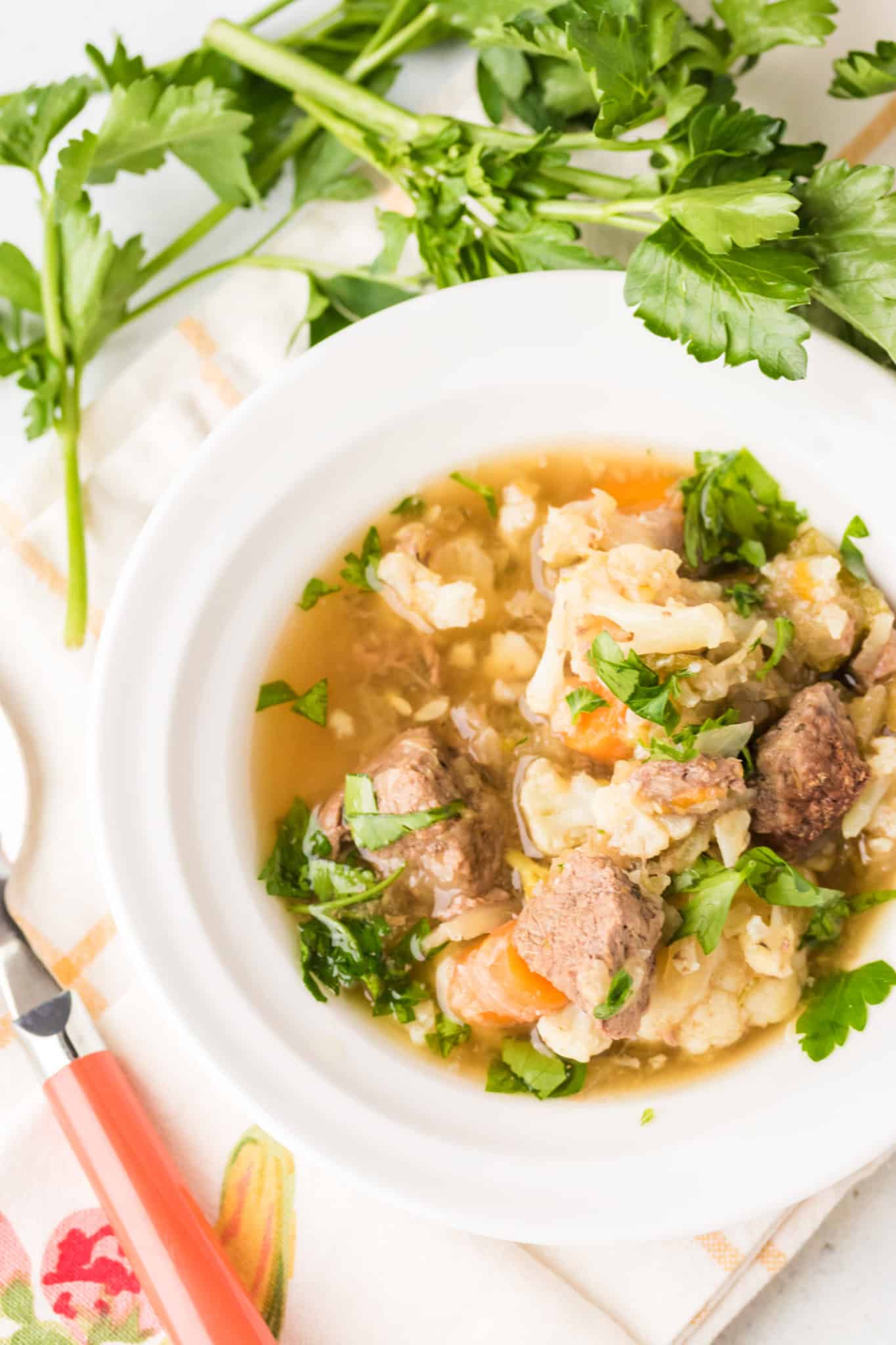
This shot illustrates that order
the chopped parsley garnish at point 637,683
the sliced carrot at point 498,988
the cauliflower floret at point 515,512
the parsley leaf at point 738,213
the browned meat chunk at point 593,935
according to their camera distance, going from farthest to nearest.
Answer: the cauliflower floret at point 515,512 → the sliced carrot at point 498,988 → the chopped parsley garnish at point 637,683 → the browned meat chunk at point 593,935 → the parsley leaf at point 738,213

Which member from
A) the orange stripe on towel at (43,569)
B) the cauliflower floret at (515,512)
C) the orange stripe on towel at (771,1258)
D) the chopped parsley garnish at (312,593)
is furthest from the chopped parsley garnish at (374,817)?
the orange stripe on towel at (771,1258)

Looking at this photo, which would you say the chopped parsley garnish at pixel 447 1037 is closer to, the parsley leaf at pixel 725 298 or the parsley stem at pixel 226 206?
the parsley leaf at pixel 725 298

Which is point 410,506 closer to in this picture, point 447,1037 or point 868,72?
point 447,1037

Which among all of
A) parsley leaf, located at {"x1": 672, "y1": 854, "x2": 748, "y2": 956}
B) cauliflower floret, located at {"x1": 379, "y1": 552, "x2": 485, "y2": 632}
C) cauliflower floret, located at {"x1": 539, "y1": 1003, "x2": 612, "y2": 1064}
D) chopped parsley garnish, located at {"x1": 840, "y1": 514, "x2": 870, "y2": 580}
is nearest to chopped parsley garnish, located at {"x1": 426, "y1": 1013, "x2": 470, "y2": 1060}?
cauliflower floret, located at {"x1": 539, "y1": 1003, "x2": 612, "y2": 1064}

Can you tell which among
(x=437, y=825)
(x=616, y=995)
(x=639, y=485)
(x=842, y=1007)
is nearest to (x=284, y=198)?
(x=639, y=485)

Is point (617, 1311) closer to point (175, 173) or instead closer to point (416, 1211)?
point (416, 1211)

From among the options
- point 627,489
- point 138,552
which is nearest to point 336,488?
point 138,552

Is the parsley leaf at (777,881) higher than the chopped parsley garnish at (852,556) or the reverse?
the reverse
